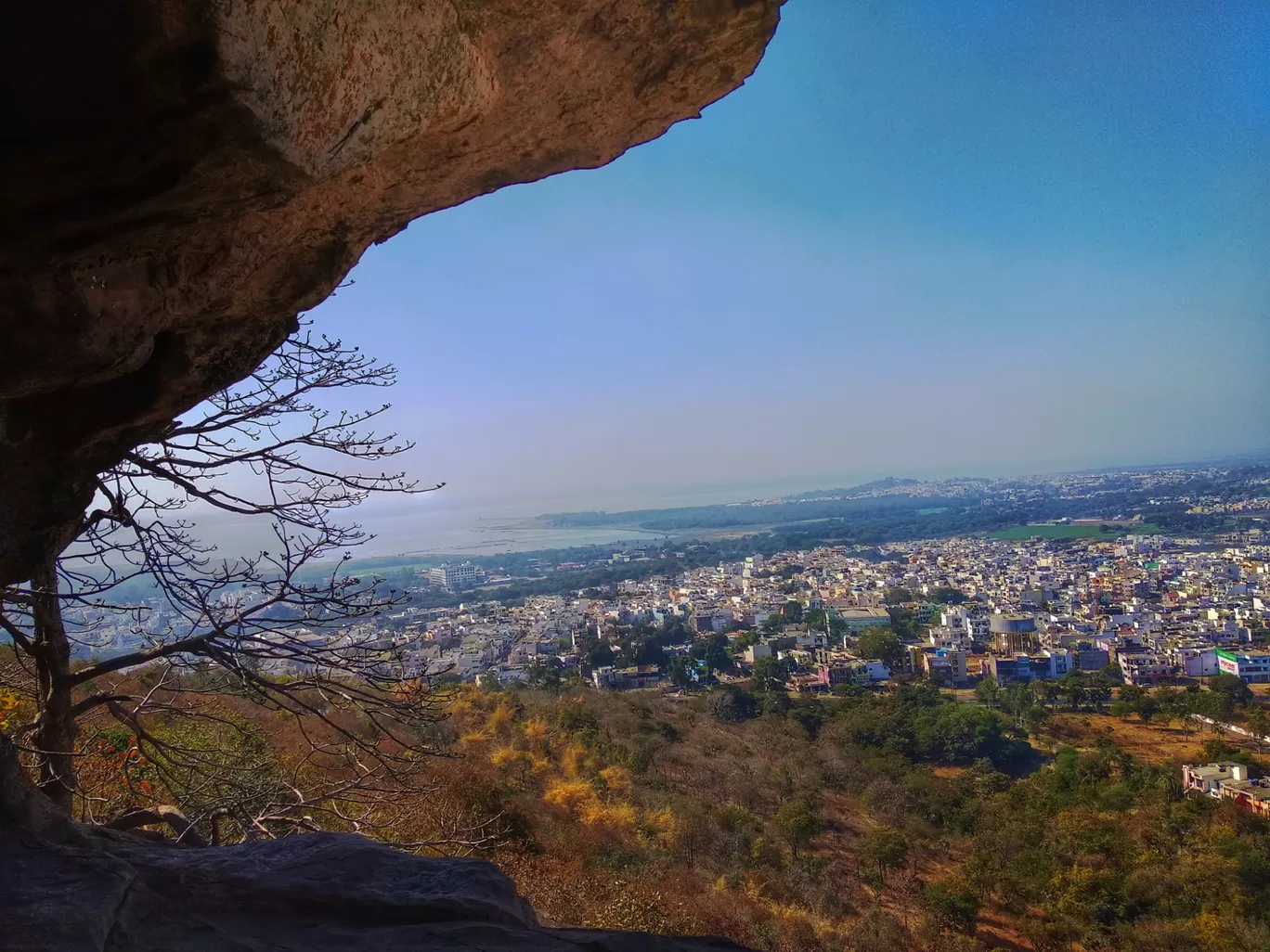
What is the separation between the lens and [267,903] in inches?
122

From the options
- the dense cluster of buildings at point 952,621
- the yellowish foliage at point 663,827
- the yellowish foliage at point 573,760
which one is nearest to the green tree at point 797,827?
the yellowish foliage at point 663,827

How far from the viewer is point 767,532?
62031 mm

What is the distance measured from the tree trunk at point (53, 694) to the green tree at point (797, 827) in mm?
13050

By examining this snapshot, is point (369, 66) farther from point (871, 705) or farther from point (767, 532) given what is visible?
point (767, 532)

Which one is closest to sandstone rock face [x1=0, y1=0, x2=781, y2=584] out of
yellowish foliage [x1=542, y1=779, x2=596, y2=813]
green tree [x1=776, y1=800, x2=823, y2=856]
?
yellowish foliage [x1=542, y1=779, x2=596, y2=813]

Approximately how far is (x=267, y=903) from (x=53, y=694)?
111 inches

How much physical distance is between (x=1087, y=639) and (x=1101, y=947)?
14.5 metres

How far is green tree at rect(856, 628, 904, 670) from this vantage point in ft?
82.5

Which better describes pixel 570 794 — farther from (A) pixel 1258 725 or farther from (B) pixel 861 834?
(A) pixel 1258 725

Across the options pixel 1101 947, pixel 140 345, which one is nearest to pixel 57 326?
pixel 140 345

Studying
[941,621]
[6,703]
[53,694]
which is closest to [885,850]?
[53,694]

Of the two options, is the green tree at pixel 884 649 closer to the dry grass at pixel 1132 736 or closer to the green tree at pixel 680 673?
the dry grass at pixel 1132 736

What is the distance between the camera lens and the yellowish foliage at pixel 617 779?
1477 cm

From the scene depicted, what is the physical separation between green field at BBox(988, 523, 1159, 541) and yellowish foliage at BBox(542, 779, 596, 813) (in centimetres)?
3295
